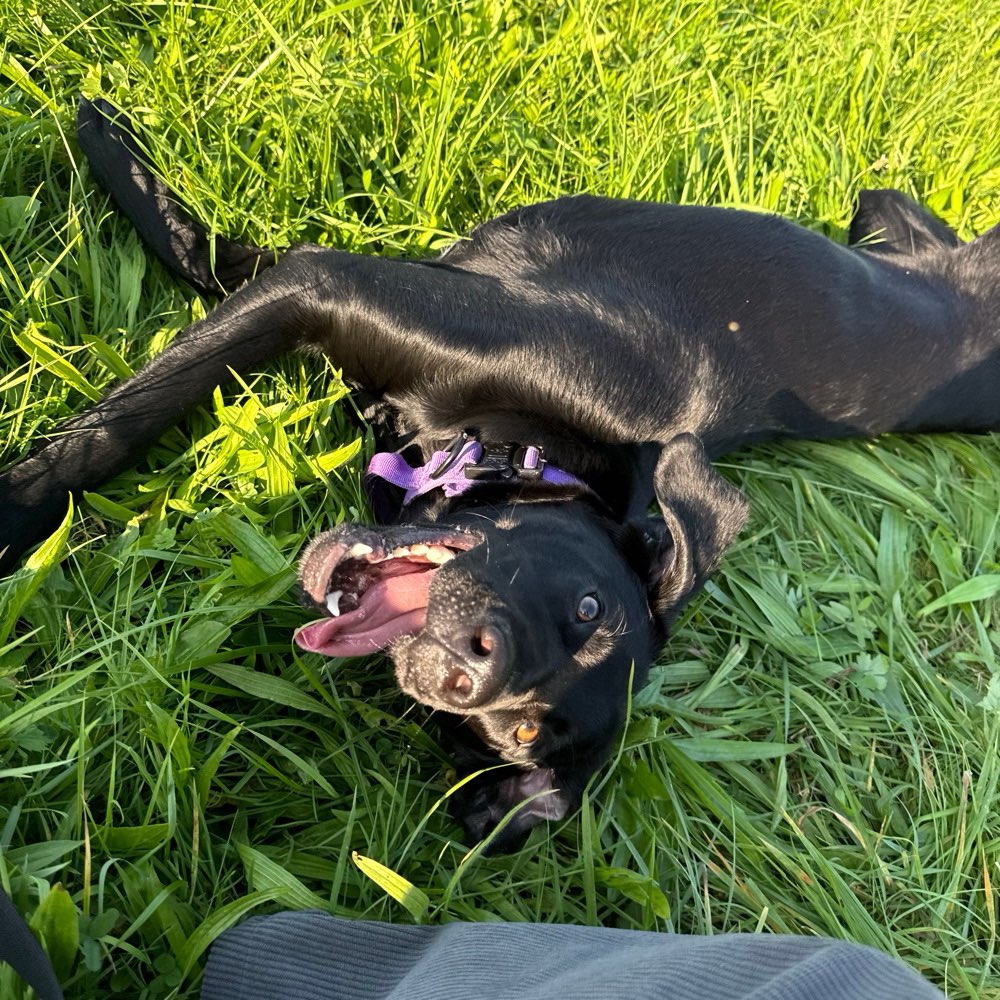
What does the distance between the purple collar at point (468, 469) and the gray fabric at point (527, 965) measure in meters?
1.08

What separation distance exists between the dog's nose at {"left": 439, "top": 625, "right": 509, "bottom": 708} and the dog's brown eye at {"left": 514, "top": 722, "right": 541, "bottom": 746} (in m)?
0.27

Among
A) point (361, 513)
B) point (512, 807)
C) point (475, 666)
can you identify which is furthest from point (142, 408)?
point (512, 807)

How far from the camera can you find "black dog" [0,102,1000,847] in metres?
2.10

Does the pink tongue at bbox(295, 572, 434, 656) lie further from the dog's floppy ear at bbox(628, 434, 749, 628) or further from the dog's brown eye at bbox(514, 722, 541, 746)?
the dog's floppy ear at bbox(628, 434, 749, 628)

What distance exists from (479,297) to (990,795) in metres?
2.14

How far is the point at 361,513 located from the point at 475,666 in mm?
789

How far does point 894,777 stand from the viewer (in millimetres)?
2762

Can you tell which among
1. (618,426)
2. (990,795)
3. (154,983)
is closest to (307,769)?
(154,983)

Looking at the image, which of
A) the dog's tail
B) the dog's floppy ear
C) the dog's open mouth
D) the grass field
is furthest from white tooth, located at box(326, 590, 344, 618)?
the dog's tail

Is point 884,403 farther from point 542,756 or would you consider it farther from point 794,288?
point 542,756

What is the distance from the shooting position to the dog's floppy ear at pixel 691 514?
7.38 ft

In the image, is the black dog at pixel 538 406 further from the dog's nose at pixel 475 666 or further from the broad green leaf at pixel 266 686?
the broad green leaf at pixel 266 686

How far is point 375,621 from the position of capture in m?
2.17

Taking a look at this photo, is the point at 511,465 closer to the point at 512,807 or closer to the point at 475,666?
the point at 475,666
